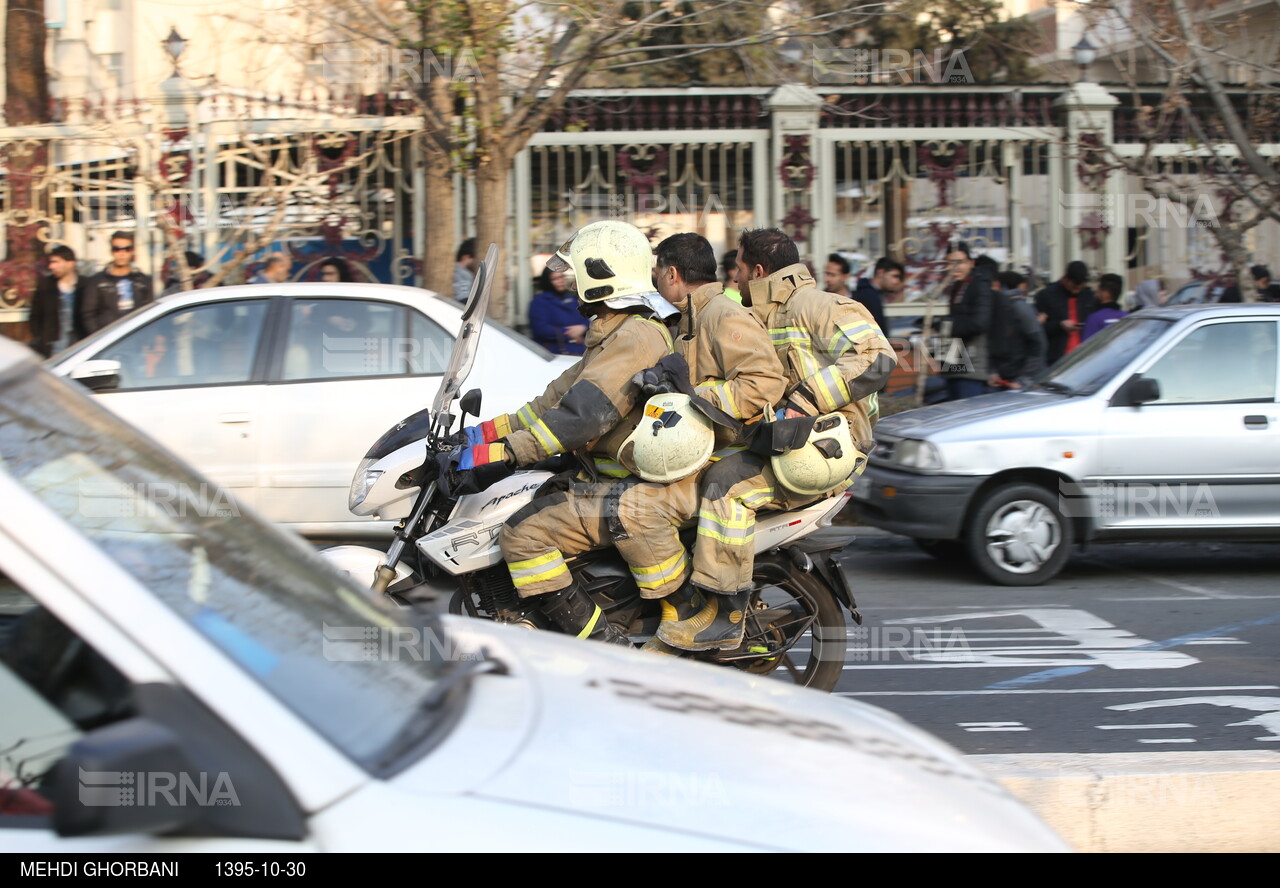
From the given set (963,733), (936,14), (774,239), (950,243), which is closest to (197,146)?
(950,243)

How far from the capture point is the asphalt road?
521cm

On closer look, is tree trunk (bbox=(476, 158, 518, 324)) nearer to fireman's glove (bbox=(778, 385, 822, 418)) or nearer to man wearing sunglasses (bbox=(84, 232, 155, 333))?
man wearing sunglasses (bbox=(84, 232, 155, 333))

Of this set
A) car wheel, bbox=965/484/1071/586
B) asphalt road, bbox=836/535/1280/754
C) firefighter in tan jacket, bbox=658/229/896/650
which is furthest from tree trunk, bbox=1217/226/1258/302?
firefighter in tan jacket, bbox=658/229/896/650

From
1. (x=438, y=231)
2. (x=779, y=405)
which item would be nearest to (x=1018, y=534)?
(x=779, y=405)

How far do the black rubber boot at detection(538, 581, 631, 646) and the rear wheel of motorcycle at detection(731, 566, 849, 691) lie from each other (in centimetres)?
61

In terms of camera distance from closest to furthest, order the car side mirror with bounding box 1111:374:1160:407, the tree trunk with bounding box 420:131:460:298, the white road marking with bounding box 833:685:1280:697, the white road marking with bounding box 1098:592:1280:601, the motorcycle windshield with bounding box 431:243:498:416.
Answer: the motorcycle windshield with bounding box 431:243:498:416, the white road marking with bounding box 833:685:1280:697, the white road marking with bounding box 1098:592:1280:601, the car side mirror with bounding box 1111:374:1160:407, the tree trunk with bounding box 420:131:460:298

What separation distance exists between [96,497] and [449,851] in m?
0.82

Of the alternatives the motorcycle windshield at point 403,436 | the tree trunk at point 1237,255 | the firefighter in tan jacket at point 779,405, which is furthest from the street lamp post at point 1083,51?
the motorcycle windshield at point 403,436

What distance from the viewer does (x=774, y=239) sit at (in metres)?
5.48

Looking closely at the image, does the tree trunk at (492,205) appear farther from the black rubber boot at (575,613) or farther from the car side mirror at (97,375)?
the black rubber boot at (575,613)

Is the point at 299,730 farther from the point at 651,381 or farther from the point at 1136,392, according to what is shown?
the point at 1136,392

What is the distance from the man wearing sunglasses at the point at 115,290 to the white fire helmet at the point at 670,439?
7560 mm

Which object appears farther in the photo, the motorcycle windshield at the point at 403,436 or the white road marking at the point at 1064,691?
the white road marking at the point at 1064,691

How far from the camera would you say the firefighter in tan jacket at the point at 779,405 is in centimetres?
466
